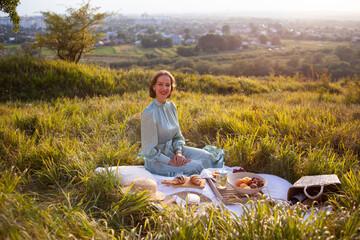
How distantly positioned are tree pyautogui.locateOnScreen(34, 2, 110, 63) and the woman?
8887 millimetres

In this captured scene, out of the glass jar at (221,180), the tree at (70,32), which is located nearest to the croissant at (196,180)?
the glass jar at (221,180)

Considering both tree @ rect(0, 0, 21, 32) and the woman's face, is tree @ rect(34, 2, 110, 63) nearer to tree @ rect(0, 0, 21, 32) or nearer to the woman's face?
tree @ rect(0, 0, 21, 32)

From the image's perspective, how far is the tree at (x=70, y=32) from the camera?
11367 mm

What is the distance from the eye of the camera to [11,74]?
8.02 metres

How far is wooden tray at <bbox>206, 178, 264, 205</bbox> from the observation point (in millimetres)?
3319

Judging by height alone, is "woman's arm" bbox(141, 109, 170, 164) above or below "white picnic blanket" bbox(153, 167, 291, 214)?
above

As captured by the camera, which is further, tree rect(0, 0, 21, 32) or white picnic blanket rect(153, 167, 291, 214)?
tree rect(0, 0, 21, 32)

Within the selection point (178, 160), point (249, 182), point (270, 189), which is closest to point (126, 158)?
point (178, 160)

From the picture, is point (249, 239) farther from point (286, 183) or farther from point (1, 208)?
point (1, 208)

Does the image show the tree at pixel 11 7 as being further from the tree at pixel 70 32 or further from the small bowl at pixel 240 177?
the tree at pixel 70 32

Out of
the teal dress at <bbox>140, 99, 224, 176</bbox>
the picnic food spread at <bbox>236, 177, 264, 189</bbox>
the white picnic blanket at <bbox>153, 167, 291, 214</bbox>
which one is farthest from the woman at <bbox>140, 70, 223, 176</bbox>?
the picnic food spread at <bbox>236, 177, 264, 189</bbox>

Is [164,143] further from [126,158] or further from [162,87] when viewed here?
[162,87]

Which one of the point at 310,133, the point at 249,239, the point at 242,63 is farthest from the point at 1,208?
the point at 242,63

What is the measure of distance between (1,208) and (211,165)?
2.83 m
